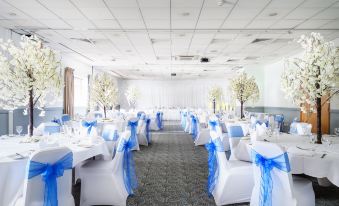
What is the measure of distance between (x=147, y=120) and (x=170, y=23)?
133 inches

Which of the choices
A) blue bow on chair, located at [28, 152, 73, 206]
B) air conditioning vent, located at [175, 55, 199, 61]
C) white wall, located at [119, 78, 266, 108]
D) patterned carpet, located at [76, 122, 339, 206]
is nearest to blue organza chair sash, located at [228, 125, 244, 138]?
patterned carpet, located at [76, 122, 339, 206]

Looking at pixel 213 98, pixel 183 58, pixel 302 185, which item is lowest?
pixel 302 185

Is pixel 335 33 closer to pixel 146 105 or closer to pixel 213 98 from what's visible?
pixel 213 98

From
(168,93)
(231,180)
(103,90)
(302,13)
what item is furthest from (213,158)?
(168,93)

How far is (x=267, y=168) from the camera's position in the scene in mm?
2432

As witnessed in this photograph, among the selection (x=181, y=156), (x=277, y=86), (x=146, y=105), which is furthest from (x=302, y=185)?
(x=146, y=105)

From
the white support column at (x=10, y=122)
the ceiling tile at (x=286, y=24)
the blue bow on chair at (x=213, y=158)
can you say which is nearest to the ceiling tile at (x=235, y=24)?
the ceiling tile at (x=286, y=24)

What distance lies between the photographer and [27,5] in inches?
220

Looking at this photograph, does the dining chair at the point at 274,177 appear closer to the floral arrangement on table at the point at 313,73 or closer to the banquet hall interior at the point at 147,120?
the banquet hall interior at the point at 147,120

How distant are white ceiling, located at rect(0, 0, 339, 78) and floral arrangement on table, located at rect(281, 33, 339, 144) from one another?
235 centimetres

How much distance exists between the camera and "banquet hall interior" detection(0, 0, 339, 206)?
105 inches

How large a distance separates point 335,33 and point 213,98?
5588 millimetres

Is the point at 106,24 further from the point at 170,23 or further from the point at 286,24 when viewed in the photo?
the point at 286,24

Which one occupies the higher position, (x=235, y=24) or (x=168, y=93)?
(x=235, y=24)
